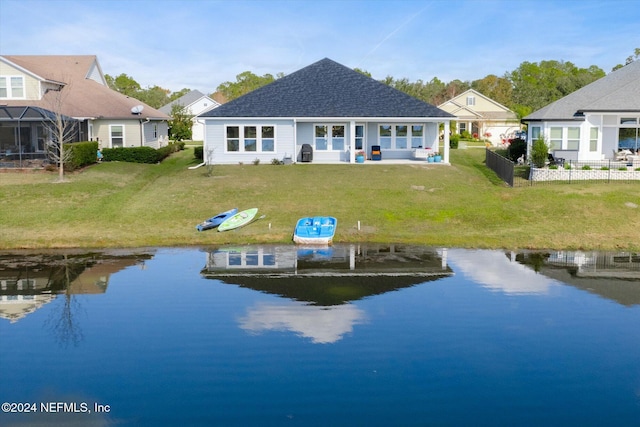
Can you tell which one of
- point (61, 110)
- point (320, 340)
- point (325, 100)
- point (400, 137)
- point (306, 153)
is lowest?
point (320, 340)

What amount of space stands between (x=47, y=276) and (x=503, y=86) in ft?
368

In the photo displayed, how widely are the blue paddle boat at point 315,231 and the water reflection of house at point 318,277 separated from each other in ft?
1.46

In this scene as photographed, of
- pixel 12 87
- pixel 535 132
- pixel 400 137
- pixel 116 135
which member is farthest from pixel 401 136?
pixel 12 87

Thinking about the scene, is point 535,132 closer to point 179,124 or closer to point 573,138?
point 573,138

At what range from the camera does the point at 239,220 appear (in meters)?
27.4

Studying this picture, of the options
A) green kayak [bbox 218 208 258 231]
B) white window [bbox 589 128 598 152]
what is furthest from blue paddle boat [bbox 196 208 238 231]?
white window [bbox 589 128 598 152]

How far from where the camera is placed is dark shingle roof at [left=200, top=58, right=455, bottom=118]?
41.6 metres

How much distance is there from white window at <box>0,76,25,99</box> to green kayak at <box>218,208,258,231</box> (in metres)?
25.0

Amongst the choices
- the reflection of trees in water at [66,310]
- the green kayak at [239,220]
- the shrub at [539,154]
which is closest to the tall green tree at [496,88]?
the shrub at [539,154]

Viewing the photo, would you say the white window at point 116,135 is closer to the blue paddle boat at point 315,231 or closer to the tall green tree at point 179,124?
the tall green tree at point 179,124

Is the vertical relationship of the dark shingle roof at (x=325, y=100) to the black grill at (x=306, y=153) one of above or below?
above

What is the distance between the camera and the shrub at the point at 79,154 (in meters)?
37.9

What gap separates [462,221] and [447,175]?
30.1 feet

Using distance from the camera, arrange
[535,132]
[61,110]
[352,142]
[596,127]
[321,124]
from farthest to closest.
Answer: [61,110], [321,124], [535,132], [352,142], [596,127]
